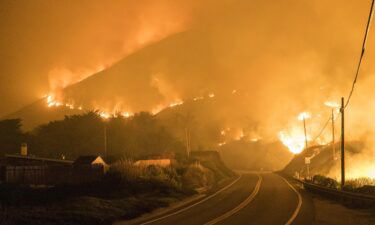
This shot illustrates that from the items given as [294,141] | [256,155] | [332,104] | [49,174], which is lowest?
[256,155]

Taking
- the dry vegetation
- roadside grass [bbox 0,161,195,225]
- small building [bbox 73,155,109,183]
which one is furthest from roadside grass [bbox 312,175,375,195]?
small building [bbox 73,155,109,183]

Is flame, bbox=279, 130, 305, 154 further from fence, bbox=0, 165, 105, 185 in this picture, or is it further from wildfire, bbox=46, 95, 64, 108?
wildfire, bbox=46, 95, 64, 108

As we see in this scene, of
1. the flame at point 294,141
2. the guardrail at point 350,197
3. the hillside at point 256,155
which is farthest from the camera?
the hillside at point 256,155

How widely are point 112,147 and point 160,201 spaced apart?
56.5m

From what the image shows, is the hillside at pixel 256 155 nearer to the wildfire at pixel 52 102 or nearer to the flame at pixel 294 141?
the flame at pixel 294 141

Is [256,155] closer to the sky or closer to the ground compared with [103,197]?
closer to the sky

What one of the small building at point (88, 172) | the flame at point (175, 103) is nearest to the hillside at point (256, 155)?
the flame at point (175, 103)

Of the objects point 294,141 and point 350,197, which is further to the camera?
point 294,141

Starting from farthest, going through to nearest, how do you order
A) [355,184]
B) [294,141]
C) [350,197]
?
Result: 1. [294,141]
2. [355,184]
3. [350,197]

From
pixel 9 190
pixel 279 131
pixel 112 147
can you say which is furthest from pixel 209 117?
pixel 9 190

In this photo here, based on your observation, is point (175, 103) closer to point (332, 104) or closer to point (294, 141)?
point (294, 141)

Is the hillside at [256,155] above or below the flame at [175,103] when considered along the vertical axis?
below

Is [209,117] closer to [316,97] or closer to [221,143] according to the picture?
[221,143]

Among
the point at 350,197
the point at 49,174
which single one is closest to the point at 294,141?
the point at 49,174
